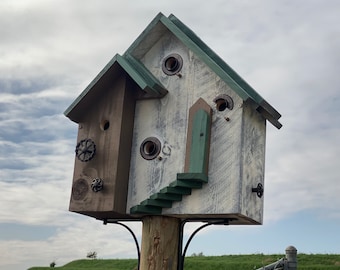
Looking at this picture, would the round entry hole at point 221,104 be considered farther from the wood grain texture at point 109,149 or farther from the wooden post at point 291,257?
the wooden post at point 291,257

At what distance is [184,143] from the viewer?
21.5 feet

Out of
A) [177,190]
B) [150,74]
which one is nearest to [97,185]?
[177,190]

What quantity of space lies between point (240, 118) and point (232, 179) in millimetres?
701

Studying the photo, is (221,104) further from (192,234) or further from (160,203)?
(192,234)

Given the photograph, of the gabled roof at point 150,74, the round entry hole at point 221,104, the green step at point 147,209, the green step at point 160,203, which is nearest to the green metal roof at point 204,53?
the gabled roof at point 150,74

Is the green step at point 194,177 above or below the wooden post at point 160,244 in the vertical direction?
above

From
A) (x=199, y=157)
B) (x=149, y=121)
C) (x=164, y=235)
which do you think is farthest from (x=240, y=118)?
(x=164, y=235)

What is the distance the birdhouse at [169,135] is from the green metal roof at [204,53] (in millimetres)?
12

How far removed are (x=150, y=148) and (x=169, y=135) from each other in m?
0.30

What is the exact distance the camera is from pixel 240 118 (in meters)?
6.39

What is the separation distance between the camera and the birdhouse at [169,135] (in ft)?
20.8

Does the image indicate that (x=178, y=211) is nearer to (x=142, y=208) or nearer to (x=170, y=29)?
(x=142, y=208)

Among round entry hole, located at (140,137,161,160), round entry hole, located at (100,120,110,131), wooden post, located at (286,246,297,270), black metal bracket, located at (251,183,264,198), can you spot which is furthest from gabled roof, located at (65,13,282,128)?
wooden post, located at (286,246,297,270)

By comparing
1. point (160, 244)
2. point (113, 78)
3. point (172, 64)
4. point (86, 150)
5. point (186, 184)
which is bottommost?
point (160, 244)
